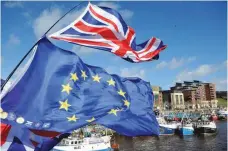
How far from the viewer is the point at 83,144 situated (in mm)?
51375

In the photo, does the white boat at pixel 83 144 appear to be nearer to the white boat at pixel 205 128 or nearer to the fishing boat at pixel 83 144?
the fishing boat at pixel 83 144

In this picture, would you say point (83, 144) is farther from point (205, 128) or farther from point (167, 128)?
point (205, 128)

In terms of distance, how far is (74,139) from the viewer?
169 ft

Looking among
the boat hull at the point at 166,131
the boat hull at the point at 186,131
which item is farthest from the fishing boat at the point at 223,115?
the boat hull at the point at 166,131

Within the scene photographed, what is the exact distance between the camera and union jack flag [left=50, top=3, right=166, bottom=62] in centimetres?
1380

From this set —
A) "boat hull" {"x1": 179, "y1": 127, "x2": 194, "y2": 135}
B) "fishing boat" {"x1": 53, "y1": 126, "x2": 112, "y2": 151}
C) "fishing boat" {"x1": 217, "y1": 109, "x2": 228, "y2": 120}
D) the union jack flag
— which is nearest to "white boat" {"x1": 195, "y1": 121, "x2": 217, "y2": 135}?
"boat hull" {"x1": 179, "y1": 127, "x2": 194, "y2": 135}

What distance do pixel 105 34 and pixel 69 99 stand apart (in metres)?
3.59

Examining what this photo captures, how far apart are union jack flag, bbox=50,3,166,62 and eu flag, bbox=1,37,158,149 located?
92 cm

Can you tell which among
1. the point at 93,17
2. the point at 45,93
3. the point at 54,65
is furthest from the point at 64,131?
the point at 93,17

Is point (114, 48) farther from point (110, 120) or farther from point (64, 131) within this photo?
point (64, 131)

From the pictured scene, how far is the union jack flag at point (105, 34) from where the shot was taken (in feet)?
45.3

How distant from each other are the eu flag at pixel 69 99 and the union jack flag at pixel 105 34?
0.92m

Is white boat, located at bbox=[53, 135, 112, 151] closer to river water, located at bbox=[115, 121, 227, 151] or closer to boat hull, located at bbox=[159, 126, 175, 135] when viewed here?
river water, located at bbox=[115, 121, 227, 151]

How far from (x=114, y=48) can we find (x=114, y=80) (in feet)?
5.30
